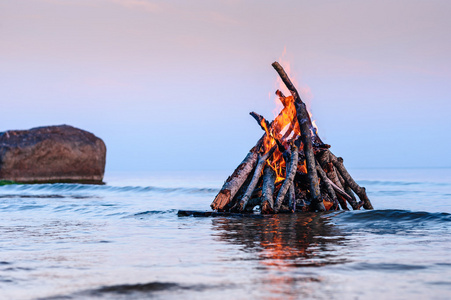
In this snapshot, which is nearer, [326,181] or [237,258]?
[237,258]

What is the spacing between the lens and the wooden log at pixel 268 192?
12.3 meters

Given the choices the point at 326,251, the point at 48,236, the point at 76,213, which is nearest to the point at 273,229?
the point at 326,251

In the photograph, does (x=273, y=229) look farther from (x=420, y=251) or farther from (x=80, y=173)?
(x=80, y=173)

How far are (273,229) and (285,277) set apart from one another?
14.9 feet

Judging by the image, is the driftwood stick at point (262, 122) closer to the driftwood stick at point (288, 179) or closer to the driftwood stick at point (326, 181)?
the driftwood stick at point (288, 179)

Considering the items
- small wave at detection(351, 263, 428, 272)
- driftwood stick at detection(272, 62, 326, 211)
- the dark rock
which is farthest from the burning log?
the dark rock

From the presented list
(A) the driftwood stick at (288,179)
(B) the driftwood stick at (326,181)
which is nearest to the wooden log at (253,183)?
(A) the driftwood stick at (288,179)

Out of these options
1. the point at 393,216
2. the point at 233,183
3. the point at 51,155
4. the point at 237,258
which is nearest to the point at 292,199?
the point at 233,183

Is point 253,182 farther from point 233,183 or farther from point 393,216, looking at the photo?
point 393,216

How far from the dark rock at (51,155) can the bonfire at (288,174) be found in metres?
38.8

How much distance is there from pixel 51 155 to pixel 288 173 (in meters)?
40.9

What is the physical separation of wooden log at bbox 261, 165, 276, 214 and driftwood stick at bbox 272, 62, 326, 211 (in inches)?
36.7

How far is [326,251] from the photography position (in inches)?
268

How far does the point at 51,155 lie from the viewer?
49125mm
